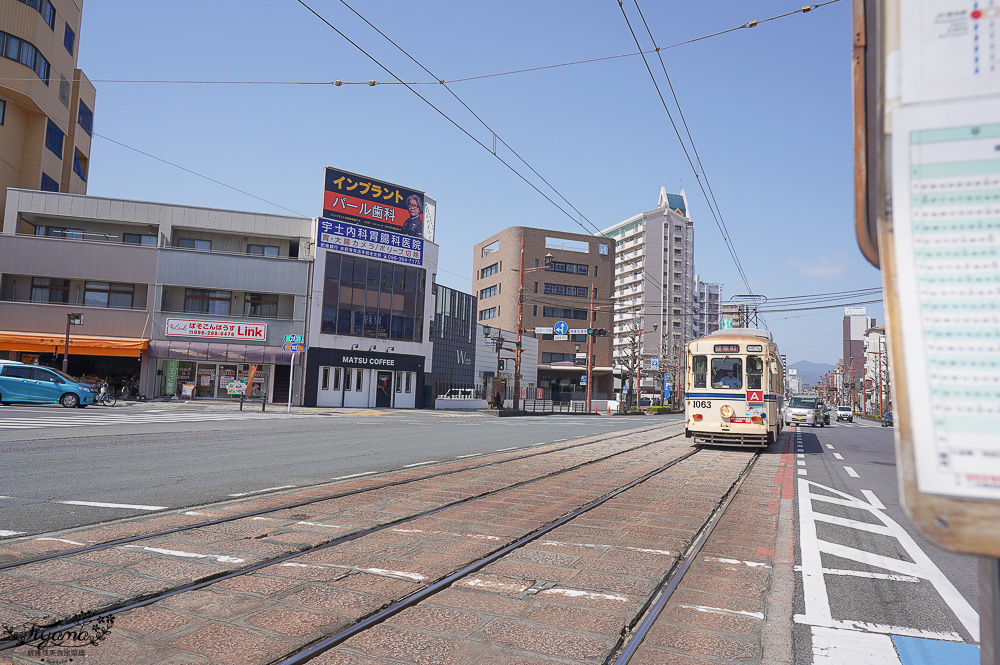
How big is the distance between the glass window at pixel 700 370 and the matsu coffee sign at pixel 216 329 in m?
28.8

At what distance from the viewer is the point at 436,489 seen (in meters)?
8.21

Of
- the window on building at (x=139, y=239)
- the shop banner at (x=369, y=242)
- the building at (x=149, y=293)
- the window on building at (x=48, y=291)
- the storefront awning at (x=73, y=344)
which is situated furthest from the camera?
the shop banner at (x=369, y=242)

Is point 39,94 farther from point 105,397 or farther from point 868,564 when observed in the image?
point 868,564

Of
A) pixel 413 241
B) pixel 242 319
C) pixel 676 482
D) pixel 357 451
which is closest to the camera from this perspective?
pixel 676 482

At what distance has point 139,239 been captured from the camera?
3866cm

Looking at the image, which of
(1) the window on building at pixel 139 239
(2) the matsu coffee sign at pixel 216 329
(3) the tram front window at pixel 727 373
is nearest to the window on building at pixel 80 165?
(1) the window on building at pixel 139 239

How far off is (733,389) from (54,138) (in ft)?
148

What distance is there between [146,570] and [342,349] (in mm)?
36802

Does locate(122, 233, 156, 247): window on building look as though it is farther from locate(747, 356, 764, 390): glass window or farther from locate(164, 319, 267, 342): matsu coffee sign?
locate(747, 356, 764, 390): glass window

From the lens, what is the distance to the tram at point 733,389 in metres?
15.9

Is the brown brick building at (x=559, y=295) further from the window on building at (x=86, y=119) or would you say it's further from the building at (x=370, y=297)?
the window on building at (x=86, y=119)

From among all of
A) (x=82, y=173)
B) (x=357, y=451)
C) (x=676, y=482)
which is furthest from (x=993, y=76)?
(x=82, y=173)

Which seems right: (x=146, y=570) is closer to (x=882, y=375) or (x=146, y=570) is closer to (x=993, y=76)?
(x=993, y=76)

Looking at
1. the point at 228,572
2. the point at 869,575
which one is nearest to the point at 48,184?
the point at 228,572
